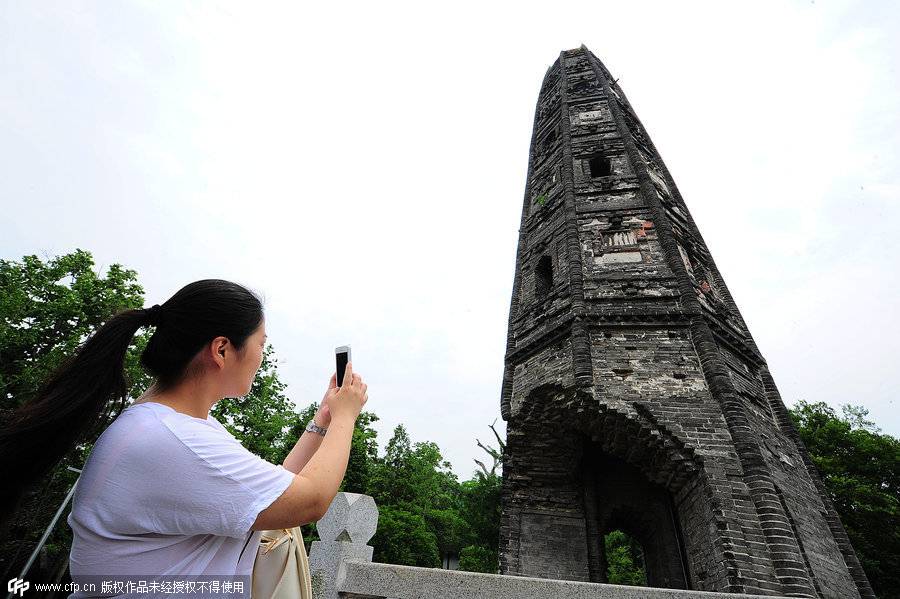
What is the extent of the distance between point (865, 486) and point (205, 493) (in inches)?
945

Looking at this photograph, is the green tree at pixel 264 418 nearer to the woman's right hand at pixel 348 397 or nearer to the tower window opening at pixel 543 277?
the tower window opening at pixel 543 277

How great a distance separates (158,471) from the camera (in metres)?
1.13

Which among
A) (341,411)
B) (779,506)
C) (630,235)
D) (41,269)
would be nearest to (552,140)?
(630,235)

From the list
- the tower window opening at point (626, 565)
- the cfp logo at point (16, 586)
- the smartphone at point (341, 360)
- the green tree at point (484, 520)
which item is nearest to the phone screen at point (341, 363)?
the smartphone at point (341, 360)

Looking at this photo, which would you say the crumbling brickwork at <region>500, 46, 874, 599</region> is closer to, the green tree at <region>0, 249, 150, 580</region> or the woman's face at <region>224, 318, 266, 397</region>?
the woman's face at <region>224, 318, 266, 397</region>

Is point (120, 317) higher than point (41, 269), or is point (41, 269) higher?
point (41, 269)

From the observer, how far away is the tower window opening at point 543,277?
34.0ft

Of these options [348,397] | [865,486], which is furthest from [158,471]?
[865,486]

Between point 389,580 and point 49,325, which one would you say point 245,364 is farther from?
point 49,325

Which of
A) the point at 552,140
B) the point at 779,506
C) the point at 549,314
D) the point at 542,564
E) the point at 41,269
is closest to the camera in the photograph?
the point at 779,506

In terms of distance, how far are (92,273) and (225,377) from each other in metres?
19.7

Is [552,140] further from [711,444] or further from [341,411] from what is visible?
[341,411]

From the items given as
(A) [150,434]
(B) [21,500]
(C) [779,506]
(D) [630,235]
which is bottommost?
(B) [21,500]

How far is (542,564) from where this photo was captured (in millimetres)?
7477
